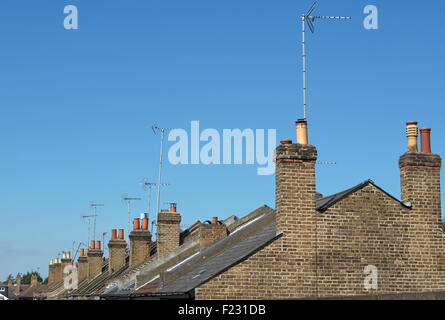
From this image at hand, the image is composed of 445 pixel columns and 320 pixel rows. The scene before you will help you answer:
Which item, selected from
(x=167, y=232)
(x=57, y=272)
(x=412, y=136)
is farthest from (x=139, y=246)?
(x=57, y=272)

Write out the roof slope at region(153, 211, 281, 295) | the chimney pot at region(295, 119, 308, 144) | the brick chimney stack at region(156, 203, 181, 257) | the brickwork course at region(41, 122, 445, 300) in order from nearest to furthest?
the brickwork course at region(41, 122, 445, 300) → the roof slope at region(153, 211, 281, 295) → the chimney pot at region(295, 119, 308, 144) → the brick chimney stack at region(156, 203, 181, 257)

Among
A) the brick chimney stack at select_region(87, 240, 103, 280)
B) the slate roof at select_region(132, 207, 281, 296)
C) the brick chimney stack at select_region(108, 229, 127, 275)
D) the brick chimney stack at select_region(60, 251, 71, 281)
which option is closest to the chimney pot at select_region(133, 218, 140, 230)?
the brick chimney stack at select_region(108, 229, 127, 275)

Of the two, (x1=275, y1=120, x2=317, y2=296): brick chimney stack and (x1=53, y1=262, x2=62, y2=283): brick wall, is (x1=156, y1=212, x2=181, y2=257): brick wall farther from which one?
(x1=53, y1=262, x2=62, y2=283): brick wall

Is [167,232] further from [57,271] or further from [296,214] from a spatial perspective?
[57,271]

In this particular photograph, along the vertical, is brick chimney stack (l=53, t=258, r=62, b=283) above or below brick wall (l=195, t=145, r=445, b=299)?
above

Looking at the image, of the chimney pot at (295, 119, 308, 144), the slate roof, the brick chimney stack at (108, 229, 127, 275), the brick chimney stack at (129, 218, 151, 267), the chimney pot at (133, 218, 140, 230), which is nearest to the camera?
the chimney pot at (295, 119, 308, 144)

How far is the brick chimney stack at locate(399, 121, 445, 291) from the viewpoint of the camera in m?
19.0

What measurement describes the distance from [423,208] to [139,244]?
22047mm

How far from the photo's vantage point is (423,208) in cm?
1941

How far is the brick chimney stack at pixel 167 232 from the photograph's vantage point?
3372 centimetres

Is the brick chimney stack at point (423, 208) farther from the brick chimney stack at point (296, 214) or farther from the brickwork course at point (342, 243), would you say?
the brick chimney stack at point (296, 214)
